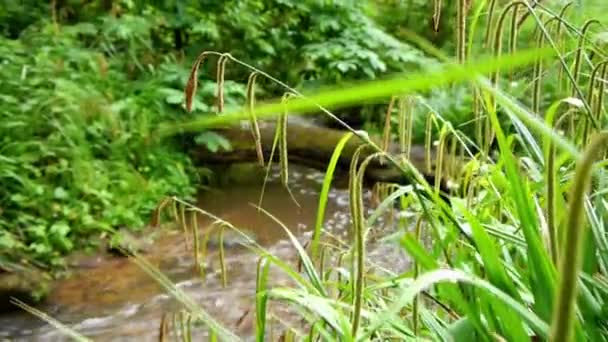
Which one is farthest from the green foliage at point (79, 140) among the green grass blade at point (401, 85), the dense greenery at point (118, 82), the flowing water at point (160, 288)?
the green grass blade at point (401, 85)

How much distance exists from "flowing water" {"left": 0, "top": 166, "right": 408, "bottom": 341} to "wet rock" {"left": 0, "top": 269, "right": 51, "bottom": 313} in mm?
43

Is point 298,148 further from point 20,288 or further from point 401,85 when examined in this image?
point 401,85

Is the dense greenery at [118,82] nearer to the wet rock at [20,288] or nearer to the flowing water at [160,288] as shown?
the wet rock at [20,288]

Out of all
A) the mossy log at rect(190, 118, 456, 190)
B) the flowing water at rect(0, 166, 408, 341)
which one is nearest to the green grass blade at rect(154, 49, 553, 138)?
the flowing water at rect(0, 166, 408, 341)

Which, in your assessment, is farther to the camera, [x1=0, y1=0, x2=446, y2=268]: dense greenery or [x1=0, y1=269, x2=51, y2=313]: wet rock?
[x1=0, y1=0, x2=446, y2=268]: dense greenery

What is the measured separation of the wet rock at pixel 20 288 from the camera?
2877 mm

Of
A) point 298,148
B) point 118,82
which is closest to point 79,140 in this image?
point 118,82

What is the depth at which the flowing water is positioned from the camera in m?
2.72

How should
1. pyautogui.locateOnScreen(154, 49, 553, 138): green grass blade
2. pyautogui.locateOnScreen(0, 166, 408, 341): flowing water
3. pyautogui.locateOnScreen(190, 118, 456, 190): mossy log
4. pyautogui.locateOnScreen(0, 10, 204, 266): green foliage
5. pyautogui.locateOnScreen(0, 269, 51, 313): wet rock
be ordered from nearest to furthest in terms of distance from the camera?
pyautogui.locateOnScreen(154, 49, 553, 138): green grass blade → pyautogui.locateOnScreen(0, 166, 408, 341): flowing water → pyautogui.locateOnScreen(0, 269, 51, 313): wet rock → pyautogui.locateOnScreen(0, 10, 204, 266): green foliage → pyautogui.locateOnScreen(190, 118, 456, 190): mossy log

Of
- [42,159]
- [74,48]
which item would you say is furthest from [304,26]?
[42,159]

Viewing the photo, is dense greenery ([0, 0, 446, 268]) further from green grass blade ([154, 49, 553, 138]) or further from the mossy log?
green grass blade ([154, 49, 553, 138])

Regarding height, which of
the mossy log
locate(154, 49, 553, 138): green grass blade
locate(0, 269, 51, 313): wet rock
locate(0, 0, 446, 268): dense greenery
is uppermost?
locate(154, 49, 553, 138): green grass blade

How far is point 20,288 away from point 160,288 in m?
0.51

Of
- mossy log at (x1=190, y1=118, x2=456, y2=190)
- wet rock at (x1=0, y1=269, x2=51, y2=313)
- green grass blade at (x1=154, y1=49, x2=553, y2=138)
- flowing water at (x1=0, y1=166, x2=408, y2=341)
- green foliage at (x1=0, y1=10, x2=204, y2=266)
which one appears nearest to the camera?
green grass blade at (x1=154, y1=49, x2=553, y2=138)
